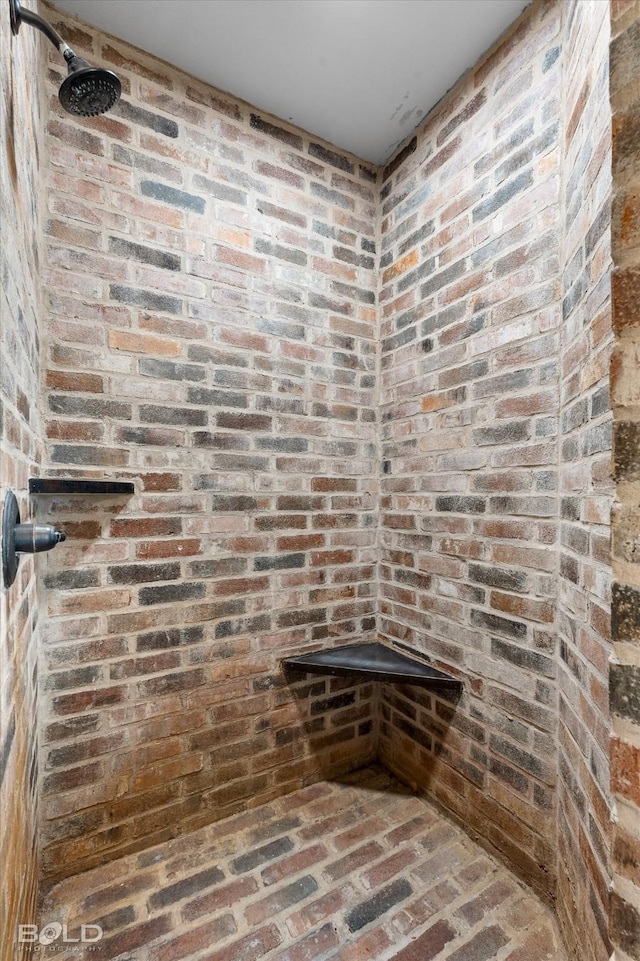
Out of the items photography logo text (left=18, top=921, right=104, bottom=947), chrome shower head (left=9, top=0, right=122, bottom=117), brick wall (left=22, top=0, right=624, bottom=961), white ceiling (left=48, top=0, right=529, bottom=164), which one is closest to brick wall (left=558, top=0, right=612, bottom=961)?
brick wall (left=22, top=0, right=624, bottom=961)

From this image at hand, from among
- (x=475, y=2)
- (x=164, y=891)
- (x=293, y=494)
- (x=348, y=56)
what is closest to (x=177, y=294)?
(x=293, y=494)

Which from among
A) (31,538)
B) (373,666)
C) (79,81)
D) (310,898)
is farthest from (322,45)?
(310,898)

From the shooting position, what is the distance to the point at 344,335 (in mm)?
1856

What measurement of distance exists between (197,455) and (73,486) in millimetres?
437

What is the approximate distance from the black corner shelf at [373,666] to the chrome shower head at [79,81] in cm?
175

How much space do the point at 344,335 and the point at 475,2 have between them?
1063mm

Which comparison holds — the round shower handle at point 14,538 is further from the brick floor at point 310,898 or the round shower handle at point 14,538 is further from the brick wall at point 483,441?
the brick wall at point 483,441

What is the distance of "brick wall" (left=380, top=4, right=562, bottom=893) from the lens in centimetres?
127

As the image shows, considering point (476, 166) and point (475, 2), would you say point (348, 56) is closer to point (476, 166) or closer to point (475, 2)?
point (475, 2)

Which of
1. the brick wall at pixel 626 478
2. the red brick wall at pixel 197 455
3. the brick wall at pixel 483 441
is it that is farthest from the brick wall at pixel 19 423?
the brick wall at pixel 483 441

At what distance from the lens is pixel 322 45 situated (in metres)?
1.42

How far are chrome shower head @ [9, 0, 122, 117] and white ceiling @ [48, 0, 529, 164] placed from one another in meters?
0.66

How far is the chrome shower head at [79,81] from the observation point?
84 centimetres

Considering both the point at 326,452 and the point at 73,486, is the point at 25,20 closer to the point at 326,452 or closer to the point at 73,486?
the point at 73,486
